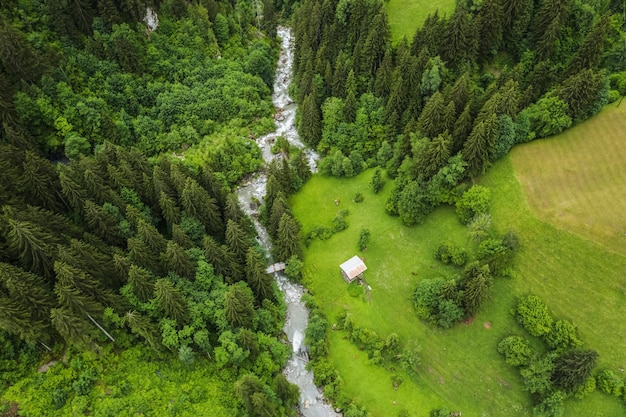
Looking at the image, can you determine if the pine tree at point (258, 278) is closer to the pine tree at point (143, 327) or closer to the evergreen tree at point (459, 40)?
the pine tree at point (143, 327)

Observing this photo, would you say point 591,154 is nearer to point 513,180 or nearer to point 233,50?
point 513,180

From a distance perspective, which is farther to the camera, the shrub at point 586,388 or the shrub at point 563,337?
the shrub at point 563,337

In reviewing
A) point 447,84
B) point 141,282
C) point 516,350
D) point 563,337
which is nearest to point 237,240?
point 141,282

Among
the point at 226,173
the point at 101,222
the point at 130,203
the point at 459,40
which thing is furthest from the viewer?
the point at 226,173

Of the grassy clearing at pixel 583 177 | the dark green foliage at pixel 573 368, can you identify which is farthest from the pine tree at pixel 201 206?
the dark green foliage at pixel 573 368

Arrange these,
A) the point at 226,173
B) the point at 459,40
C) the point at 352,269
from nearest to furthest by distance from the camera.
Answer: the point at 352,269
the point at 459,40
the point at 226,173

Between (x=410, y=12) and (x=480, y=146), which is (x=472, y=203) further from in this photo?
(x=410, y=12)

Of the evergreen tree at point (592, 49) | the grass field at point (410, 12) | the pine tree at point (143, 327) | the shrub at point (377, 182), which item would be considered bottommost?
the pine tree at point (143, 327)
